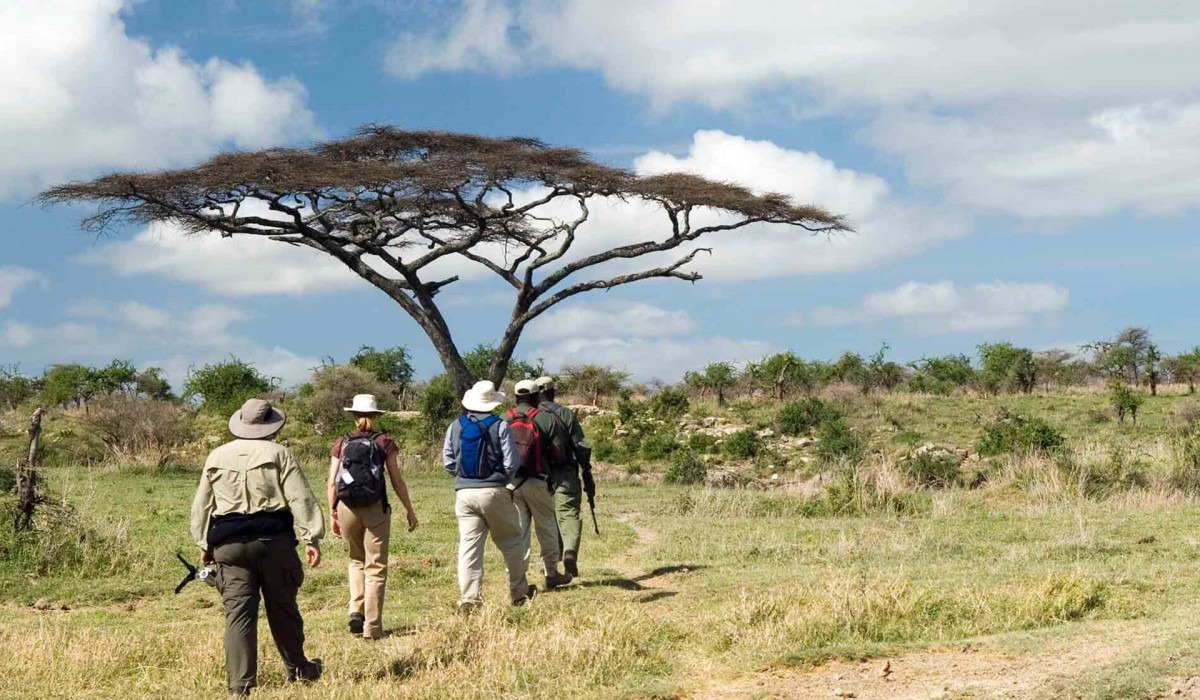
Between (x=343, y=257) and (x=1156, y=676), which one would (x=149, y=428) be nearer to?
(x=343, y=257)

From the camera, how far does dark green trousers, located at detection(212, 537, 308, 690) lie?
7.13 m

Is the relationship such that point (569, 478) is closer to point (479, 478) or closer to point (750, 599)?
point (479, 478)

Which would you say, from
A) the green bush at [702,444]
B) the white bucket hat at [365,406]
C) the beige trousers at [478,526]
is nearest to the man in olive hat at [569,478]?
the beige trousers at [478,526]

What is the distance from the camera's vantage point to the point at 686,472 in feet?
75.9

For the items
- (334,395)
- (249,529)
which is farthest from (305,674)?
(334,395)

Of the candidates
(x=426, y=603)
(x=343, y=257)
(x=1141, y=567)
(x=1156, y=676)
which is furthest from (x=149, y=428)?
(x=1156, y=676)

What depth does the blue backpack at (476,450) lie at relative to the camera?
9.05 metres

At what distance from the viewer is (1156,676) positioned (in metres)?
6.72

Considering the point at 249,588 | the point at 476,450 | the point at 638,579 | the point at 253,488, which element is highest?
the point at 476,450

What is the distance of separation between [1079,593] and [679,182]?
19387mm

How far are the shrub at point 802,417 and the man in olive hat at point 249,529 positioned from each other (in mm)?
23229

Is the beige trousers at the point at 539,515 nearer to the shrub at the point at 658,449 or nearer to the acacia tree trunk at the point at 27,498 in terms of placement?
the acacia tree trunk at the point at 27,498

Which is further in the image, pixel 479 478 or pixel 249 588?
pixel 479 478

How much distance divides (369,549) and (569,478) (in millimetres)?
2057
